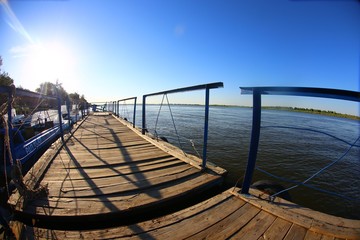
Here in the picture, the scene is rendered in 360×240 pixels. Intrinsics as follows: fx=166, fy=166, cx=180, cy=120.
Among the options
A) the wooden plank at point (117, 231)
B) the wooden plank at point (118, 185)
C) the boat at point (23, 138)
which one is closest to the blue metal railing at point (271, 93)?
the wooden plank at point (117, 231)

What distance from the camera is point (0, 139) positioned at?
3975 millimetres

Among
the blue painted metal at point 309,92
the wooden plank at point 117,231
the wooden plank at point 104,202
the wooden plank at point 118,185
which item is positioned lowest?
the wooden plank at point 117,231

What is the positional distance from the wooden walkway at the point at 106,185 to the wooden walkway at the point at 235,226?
25 centimetres

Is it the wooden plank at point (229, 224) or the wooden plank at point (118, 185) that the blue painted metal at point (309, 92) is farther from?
the wooden plank at point (118, 185)

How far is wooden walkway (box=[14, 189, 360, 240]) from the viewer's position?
1.48 meters

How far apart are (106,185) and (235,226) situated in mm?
1703

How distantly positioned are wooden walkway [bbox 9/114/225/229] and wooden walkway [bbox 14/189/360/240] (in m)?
0.25

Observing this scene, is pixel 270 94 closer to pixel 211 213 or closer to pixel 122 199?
pixel 211 213

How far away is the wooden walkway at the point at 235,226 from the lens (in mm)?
1482

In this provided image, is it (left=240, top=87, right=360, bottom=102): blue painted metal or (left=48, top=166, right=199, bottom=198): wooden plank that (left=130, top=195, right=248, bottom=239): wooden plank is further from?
(left=240, top=87, right=360, bottom=102): blue painted metal

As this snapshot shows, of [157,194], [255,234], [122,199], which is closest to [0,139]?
[122,199]

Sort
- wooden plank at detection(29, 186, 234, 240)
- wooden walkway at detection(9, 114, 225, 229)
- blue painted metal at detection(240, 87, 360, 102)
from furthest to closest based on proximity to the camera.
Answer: wooden walkway at detection(9, 114, 225, 229) → blue painted metal at detection(240, 87, 360, 102) → wooden plank at detection(29, 186, 234, 240)

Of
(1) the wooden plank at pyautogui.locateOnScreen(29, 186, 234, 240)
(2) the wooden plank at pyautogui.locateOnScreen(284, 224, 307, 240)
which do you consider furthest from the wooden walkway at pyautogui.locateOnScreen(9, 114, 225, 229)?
(2) the wooden plank at pyautogui.locateOnScreen(284, 224, 307, 240)

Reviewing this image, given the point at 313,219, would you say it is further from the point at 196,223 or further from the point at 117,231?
the point at 117,231
